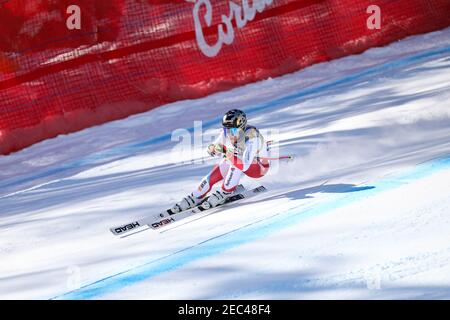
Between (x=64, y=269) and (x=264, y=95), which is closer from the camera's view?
(x=64, y=269)

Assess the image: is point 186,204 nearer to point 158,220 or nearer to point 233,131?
point 158,220

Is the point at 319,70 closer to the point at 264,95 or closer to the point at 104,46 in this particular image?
the point at 264,95

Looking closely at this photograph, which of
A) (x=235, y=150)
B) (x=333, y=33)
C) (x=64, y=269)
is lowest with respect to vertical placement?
(x=64, y=269)

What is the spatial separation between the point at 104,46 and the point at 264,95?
2.21m

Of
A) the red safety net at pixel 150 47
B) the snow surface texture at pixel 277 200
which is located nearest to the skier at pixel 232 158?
the snow surface texture at pixel 277 200

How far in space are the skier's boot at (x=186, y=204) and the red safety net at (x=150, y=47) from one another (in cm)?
386

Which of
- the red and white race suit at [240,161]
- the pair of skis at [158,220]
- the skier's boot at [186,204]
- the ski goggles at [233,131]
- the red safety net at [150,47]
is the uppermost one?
the red safety net at [150,47]

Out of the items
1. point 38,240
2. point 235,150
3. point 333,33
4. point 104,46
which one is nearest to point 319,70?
point 333,33

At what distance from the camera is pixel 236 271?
504 centimetres

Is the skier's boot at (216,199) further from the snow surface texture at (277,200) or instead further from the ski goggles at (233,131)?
the ski goggles at (233,131)

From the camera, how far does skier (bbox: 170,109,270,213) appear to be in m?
6.32

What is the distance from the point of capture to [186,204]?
21.5 feet

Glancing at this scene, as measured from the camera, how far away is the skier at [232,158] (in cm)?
632

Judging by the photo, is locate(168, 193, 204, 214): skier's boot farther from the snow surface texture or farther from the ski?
the snow surface texture
